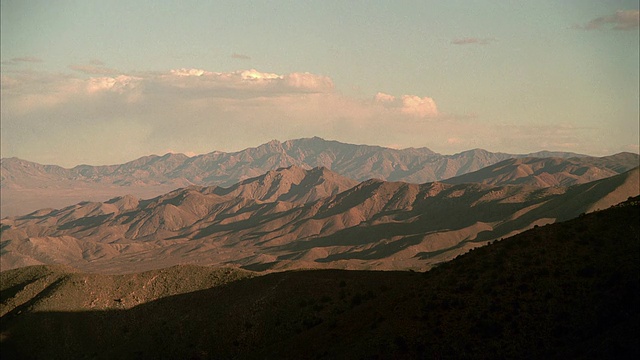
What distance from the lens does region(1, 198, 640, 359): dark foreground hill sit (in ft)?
97.0

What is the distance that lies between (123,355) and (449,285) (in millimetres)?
39047

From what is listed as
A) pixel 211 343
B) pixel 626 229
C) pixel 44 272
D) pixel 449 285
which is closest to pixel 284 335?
pixel 211 343

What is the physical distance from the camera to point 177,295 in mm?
73938

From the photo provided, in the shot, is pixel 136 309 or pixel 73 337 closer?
pixel 73 337

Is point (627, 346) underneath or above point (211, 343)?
above

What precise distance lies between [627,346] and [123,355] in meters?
50.9

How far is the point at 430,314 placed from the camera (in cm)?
3422

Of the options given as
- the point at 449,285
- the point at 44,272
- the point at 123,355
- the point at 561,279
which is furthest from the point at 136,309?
the point at 561,279

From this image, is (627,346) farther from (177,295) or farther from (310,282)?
(177,295)

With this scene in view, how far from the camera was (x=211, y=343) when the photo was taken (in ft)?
175

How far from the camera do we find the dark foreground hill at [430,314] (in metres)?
29.6

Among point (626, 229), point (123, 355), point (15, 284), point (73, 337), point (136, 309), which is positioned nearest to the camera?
point (626, 229)

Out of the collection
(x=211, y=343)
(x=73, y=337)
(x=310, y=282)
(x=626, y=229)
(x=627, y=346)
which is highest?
(x=626, y=229)

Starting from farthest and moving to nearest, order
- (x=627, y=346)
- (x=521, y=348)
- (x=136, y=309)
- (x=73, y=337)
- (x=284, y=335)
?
(x=136, y=309) < (x=73, y=337) < (x=284, y=335) < (x=521, y=348) < (x=627, y=346)
